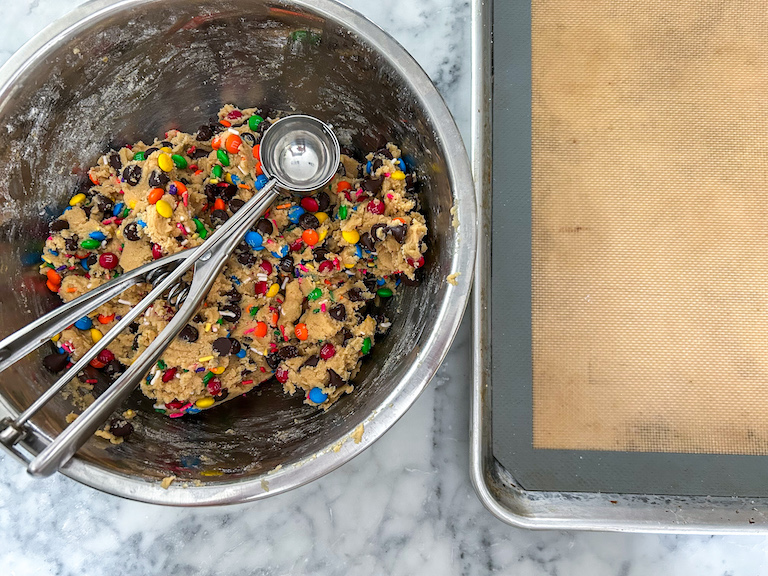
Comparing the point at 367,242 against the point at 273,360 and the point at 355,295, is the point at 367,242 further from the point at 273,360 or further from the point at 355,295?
the point at 273,360

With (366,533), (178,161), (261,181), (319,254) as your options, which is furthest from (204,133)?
(366,533)

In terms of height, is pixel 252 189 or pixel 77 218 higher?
pixel 77 218

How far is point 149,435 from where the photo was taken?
3.71 feet

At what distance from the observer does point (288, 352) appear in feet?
3.82

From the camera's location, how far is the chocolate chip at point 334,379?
1.13 m

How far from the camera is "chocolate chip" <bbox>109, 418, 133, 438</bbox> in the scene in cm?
107

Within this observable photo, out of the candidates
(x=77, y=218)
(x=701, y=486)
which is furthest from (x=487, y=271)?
(x=77, y=218)

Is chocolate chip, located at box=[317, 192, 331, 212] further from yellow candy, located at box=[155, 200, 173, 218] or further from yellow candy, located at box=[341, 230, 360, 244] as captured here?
yellow candy, located at box=[155, 200, 173, 218]

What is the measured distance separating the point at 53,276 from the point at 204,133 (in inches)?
18.7

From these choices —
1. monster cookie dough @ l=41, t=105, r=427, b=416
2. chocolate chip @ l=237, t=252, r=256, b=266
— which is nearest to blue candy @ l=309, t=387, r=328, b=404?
monster cookie dough @ l=41, t=105, r=427, b=416

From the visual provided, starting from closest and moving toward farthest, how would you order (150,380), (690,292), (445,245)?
(445,245), (150,380), (690,292)

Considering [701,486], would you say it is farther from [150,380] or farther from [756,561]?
[150,380]

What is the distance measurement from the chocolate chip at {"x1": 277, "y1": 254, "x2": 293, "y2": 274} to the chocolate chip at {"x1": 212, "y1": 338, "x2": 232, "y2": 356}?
204 mm

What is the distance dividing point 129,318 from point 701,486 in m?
1.32
